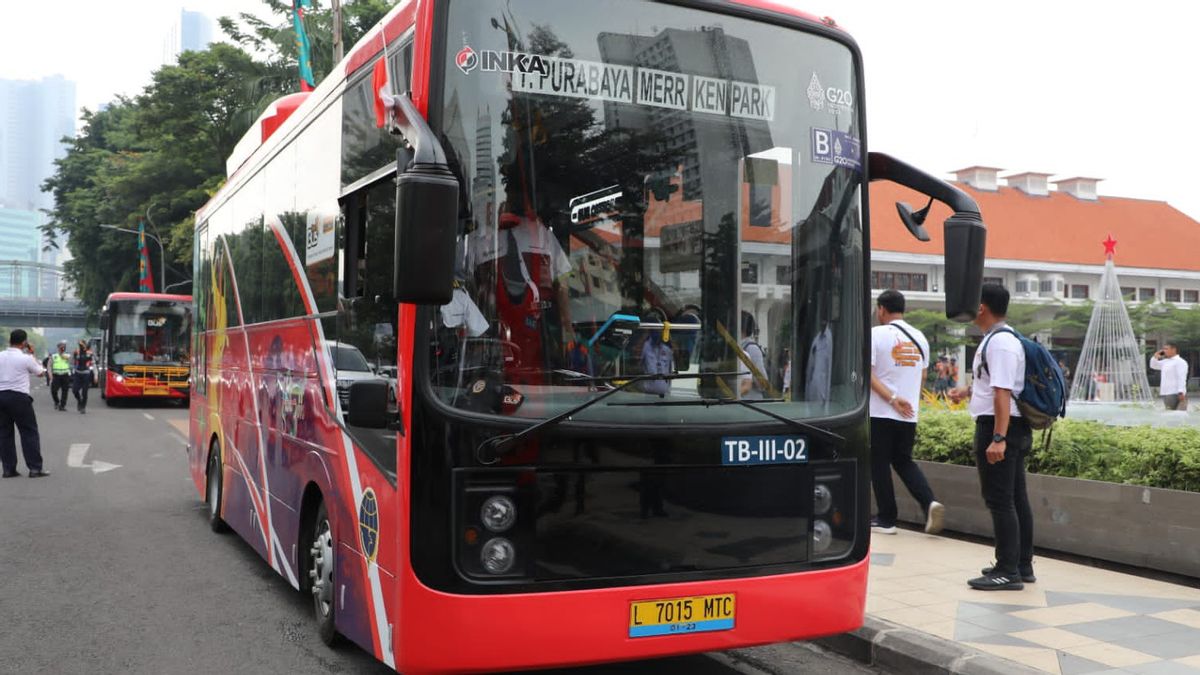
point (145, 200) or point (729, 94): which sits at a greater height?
point (145, 200)

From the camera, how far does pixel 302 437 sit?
6488 millimetres

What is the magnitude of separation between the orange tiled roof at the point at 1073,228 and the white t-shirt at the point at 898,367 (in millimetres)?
49584

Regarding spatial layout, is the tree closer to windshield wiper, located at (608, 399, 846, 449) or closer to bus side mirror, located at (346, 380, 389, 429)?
bus side mirror, located at (346, 380, 389, 429)

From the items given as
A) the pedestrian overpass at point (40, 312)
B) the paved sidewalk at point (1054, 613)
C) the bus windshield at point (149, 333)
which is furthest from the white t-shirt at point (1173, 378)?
the pedestrian overpass at point (40, 312)

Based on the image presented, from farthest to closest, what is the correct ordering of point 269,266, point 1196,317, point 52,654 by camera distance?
1. point 1196,317
2. point 269,266
3. point 52,654

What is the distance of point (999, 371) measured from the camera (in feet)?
22.4

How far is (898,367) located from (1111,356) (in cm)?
1988

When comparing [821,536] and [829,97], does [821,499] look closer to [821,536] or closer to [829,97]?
[821,536]

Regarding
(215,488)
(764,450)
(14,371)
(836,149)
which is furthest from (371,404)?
(14,371)

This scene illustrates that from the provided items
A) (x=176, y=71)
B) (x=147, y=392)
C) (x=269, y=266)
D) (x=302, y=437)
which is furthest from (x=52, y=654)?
(x=176, y=71)

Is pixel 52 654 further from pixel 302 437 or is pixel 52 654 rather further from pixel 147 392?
pixel 147 392

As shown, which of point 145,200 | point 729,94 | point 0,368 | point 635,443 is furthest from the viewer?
point 145,200

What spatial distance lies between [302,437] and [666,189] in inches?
112

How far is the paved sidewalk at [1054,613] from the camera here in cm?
548
